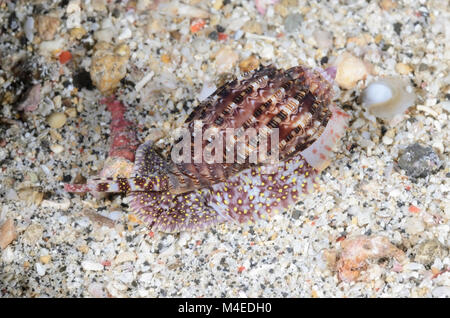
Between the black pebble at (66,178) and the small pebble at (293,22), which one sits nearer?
the black pebble at (66,178)

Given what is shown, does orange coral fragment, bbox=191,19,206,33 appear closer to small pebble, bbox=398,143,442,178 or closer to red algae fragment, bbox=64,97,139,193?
red algae fragment, bbox=64,97,139,193

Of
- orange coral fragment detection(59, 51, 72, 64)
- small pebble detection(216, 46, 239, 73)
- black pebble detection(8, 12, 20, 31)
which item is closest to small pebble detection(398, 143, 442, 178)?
small pebble detection(216, 46, 239, 73)

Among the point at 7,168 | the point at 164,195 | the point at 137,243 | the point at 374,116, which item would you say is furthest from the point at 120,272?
the point at 374,116

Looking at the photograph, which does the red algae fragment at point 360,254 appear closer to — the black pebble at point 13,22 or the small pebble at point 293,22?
the small pebble at point 293,22

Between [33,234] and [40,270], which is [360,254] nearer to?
[40,270]

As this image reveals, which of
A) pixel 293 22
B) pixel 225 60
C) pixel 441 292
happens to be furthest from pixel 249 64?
pixel 441 292

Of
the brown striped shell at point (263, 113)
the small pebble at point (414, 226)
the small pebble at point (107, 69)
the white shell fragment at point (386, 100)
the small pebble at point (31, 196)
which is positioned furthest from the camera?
the small pebble at point (107, 69)

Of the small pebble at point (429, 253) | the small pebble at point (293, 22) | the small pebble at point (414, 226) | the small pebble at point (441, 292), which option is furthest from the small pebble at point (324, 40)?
the small pebble at point (441, 292)
